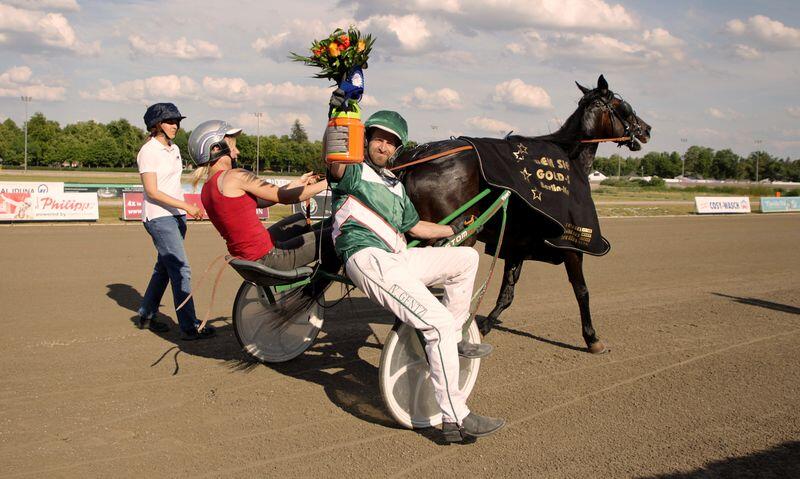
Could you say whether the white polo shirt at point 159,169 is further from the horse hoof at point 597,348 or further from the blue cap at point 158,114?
the horse hoof at point 597,348

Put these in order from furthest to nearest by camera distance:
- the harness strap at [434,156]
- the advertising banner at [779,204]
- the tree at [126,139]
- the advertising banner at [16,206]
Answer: the tree at [126,139]
the advertising banner at [779,204]
the advertising banner at [16,206]
the harness strap at [434,156]

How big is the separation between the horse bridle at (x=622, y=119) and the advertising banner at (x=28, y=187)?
14.5 metres

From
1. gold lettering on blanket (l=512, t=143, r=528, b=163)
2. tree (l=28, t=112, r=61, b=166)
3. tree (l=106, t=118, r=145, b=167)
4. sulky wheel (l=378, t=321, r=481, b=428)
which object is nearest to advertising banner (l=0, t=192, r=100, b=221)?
gold lettering on blanket (l=512, t=143, r=528, b=163)

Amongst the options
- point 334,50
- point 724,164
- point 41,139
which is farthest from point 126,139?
point 724,164

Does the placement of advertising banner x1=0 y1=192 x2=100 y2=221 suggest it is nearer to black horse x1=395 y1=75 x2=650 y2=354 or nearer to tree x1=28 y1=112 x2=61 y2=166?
black horse x1=395 y1=75 x2=650 y2=354

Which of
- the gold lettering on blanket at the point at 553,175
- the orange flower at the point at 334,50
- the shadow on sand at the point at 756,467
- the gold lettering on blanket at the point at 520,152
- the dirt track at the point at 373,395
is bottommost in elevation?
the shadow on sand at the point at 756,467

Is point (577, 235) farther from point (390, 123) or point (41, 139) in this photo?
point (41, 139)

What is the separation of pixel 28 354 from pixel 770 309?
782cm

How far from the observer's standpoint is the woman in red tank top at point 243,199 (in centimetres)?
457

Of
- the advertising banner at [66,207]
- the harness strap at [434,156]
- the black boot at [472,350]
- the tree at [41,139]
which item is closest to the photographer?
the black boot at [472,350]

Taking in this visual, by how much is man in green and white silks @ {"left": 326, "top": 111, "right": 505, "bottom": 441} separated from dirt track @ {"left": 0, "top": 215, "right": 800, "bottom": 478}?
47 cm

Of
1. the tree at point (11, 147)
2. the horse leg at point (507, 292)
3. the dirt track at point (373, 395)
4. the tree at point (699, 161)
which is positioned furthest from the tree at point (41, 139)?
the tree at point (699, 161)

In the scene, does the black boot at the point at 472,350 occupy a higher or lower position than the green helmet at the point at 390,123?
lower

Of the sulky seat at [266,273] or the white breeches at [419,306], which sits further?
the sulky seat at [266,273]
